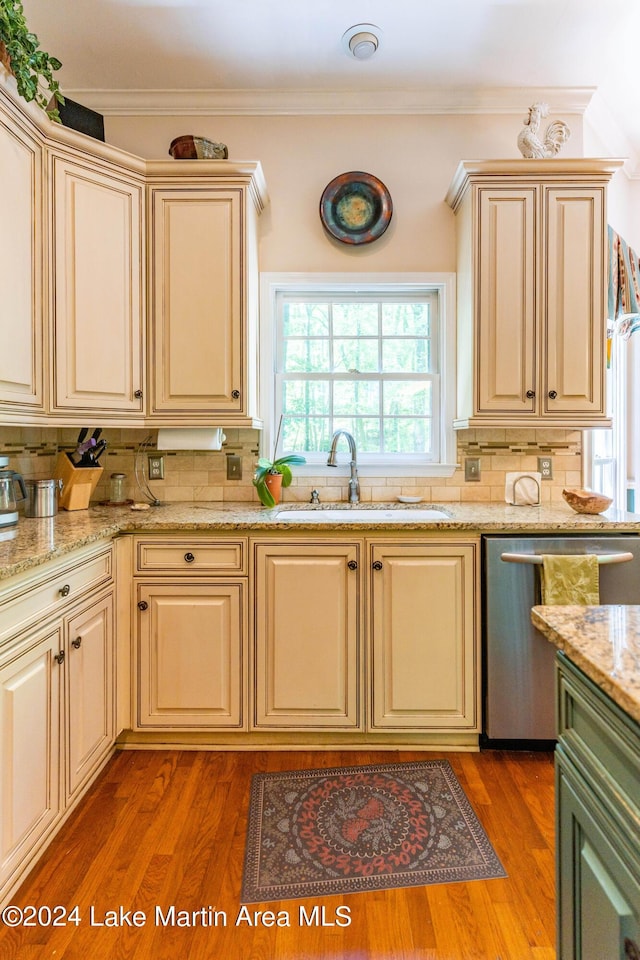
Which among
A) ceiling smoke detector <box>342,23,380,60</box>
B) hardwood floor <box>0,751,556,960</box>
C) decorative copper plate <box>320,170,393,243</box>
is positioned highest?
ceiling smoke detector <box>342,23,380,60</box>

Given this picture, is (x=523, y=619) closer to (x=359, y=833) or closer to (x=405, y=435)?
(x=359, y=833)

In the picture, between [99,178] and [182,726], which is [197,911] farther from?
[99,178]

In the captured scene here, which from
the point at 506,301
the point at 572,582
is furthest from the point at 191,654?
the point at 506,301

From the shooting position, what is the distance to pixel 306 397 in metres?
2.86

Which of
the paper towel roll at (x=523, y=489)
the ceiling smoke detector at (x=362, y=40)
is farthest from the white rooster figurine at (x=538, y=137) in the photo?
the paper towel roll at (x=523, y=489)

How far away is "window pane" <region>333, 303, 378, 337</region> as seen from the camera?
2.85 m

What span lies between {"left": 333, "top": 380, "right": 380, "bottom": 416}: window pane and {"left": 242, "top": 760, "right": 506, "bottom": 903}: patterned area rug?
1.71m

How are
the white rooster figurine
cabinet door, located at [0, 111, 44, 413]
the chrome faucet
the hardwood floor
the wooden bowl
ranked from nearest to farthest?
1. the hardwood floor
2. cabinet door, located at [0, 111, 44, 413]
3. the wooden bowl
4. the white rooster figurine
5. the chrome faucet

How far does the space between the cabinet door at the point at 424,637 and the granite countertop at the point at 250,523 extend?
0.36ft

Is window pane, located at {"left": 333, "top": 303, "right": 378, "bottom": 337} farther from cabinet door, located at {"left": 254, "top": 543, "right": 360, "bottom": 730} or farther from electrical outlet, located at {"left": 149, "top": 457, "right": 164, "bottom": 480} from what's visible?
cabinet door, located at {"left": 254, "top": 543, "right": 360, "bottom": 730}

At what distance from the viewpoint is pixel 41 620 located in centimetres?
155

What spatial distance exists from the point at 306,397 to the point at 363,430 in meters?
0.36

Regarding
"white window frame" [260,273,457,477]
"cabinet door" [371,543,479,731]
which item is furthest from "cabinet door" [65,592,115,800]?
"white window frame" [260,273,457,477]

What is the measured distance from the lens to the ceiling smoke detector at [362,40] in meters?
2.24
